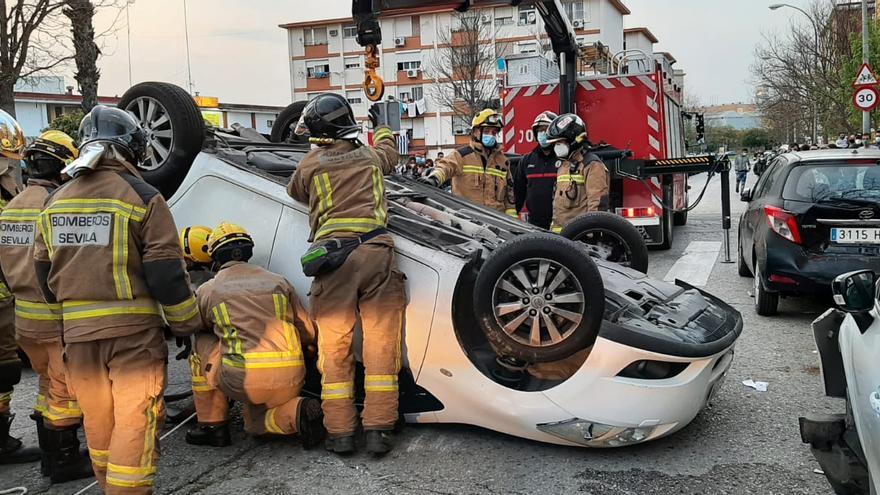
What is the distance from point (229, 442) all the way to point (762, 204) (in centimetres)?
498

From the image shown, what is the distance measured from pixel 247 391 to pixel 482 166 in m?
3.82

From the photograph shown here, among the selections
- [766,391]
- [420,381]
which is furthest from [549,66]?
[420,381]

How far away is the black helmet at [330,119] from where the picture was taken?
4082 millimetres

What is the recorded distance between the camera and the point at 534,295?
367 cm

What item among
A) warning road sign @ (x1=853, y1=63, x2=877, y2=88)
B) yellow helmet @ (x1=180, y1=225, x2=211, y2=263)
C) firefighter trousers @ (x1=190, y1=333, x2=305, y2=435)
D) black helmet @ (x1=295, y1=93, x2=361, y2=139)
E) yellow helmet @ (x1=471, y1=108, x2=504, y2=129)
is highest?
warning road sign @ (x1=853, y1=63, x2=877, y2=88)

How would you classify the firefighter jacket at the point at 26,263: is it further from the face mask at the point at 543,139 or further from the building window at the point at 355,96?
the building window at the point at 355,96

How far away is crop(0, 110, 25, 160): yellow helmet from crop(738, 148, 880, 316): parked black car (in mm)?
5507

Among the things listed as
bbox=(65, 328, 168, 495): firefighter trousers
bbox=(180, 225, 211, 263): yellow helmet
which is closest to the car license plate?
bbox=(180, 225, 211, 263): yellow helmet

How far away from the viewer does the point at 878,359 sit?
247 cm

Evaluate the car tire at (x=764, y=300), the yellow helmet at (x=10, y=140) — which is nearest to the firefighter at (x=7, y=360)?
the yellow helmet at (x=10, y=140)

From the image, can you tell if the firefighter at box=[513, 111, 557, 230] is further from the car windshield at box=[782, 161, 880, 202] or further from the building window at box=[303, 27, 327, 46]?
the building window at box=[303, 27, 327, 46]

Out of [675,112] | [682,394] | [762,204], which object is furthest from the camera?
[675,112]

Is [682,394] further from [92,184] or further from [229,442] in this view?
[92,184]

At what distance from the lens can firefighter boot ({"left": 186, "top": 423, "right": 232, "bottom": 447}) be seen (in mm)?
4078
